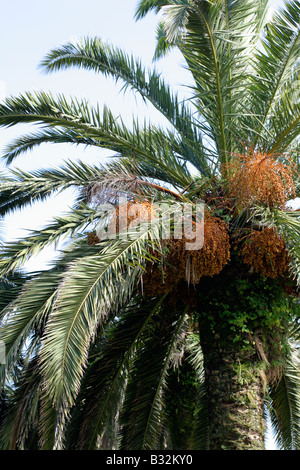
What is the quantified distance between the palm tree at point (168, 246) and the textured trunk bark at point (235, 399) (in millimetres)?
16

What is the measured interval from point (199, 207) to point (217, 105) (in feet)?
4.79

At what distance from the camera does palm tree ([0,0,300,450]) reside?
20.0 feet

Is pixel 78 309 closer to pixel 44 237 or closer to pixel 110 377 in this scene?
pixel 44 237

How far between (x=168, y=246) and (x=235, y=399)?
198 cm

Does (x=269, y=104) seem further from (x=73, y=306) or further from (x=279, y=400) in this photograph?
(x=279, y=400)

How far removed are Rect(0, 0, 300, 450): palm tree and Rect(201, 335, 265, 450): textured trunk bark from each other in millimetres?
16

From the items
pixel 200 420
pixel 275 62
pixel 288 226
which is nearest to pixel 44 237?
pixel 288 226

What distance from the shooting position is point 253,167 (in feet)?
20.6

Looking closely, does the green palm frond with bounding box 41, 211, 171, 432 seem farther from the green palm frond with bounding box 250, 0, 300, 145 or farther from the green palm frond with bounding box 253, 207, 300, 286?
the green palm frond with bounding box 250, 0, 300, 145

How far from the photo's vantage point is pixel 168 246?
6676 mm

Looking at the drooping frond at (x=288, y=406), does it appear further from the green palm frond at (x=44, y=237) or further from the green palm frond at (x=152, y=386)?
the green palm frond at (x=44, y=237)

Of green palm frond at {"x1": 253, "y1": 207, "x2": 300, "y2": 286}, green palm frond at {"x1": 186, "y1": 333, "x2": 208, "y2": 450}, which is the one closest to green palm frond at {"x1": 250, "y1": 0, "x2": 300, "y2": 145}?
green palm frond at {"x1": 253, "y1": 207, "x2": 300, "y2": 286}

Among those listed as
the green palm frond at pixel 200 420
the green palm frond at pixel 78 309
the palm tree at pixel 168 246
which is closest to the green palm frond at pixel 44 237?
the palm tree at pixel 168 246

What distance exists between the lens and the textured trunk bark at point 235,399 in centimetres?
684
